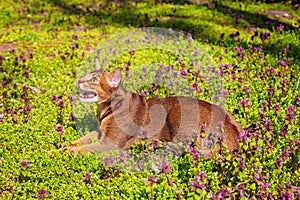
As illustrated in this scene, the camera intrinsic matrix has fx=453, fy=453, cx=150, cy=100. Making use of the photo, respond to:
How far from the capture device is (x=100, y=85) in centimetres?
770

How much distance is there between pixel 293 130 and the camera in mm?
7762

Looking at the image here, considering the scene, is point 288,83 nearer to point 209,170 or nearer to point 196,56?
point 196,56

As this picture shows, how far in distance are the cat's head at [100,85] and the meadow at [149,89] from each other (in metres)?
0.81

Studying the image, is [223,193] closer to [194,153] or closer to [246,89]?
[194,153]

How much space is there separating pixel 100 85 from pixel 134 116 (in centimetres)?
78

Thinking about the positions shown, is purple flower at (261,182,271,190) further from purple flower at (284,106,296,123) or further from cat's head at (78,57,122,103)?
cat's head at (78,57,122,103)

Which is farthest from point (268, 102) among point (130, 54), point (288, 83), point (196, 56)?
point (130, 54)

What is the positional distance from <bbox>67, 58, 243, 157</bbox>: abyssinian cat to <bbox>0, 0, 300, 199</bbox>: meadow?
0.40 meters

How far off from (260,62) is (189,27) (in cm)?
376

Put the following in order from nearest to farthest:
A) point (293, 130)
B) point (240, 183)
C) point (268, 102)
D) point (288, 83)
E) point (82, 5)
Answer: point (240, 183) → point (293, 130) → point (268, 102) → point (288, 83) → point (82, 5)

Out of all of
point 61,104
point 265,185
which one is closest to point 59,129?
point 61,104

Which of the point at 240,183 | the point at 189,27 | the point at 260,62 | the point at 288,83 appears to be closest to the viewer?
the point at 240,183

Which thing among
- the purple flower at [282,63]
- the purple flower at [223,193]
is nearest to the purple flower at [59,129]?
the purple flower at [223,193]

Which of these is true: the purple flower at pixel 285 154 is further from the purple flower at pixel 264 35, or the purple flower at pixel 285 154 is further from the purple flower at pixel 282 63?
the purple flower at pixel 264 35
